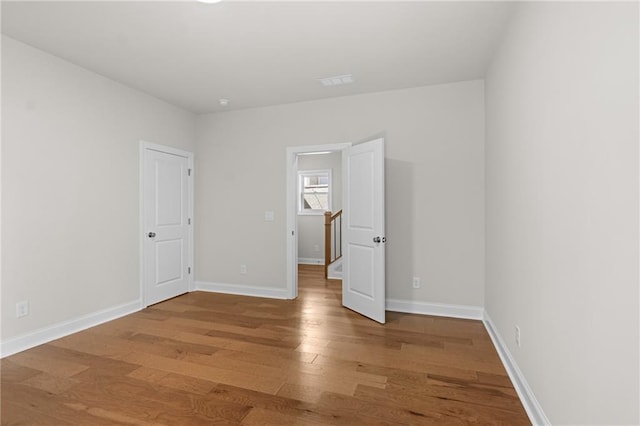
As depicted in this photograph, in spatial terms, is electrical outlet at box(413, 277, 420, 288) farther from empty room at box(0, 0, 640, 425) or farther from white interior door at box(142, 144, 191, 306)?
white interior door at box(142, 144, 191, 306)

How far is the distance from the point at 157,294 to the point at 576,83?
186 inches

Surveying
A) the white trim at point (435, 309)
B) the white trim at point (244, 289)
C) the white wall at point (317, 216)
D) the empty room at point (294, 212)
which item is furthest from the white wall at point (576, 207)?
the white wall at point (317, 216)

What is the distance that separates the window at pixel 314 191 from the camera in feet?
25.0

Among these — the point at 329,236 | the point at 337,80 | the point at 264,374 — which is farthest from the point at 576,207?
the point at 329,236

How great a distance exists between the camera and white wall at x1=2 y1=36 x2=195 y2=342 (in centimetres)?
284

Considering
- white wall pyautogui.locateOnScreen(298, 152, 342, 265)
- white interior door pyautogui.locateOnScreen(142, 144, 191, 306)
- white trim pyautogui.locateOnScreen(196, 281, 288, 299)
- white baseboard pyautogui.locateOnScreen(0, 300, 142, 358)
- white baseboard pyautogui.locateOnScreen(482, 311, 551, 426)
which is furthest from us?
white wall pyautogui.locateOnScreen(298, 152, 342, 265)

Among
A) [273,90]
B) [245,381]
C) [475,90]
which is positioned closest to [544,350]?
[245,381]

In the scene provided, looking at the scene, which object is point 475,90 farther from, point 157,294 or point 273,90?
point 157,294

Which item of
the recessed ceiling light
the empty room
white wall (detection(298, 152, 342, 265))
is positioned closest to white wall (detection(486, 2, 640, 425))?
the empty room

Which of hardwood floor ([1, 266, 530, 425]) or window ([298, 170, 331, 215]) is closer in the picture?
hardwood floor ([1, 266, 530, 425])

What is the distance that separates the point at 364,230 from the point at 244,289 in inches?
84.1

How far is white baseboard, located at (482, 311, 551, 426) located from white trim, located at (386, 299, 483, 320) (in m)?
0.63

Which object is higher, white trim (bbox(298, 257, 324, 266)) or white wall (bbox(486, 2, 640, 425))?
white wall (bbox(486, 2, 640, 425))

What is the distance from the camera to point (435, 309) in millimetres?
3883
